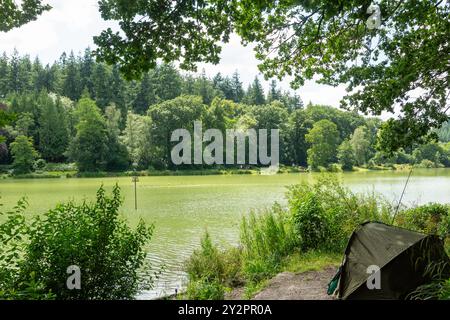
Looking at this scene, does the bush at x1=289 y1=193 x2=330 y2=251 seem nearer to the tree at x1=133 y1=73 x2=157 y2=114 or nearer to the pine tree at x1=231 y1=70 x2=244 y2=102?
the tree at x1=133 y1=73 x2=157 y2=114

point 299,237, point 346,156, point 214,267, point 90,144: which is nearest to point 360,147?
point 346,156

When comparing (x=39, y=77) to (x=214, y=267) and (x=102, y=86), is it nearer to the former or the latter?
(x=102, y=86)

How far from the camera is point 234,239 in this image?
13312mm

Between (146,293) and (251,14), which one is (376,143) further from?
(146,293)

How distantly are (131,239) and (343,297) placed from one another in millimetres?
3376

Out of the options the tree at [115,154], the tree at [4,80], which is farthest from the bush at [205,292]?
the tree at [4,80]

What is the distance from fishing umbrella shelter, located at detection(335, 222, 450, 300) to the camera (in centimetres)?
533

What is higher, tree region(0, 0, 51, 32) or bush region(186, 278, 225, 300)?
tree region(0, 0, 51, 32)

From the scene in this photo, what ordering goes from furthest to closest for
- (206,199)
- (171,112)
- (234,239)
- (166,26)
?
1. (171,112)
2. (206,199)
3. (234,239)
4. (166,26)

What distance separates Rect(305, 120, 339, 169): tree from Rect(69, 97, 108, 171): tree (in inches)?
1462

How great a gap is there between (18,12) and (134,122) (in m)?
62.8

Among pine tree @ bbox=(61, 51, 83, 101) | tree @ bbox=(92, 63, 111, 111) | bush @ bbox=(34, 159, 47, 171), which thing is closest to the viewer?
bush @ bbox=(34, 159, 47, 171)

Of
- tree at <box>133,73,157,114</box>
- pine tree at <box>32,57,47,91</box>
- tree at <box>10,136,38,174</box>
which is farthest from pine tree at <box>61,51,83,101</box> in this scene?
tree at <box>10,136,38,174</box>
